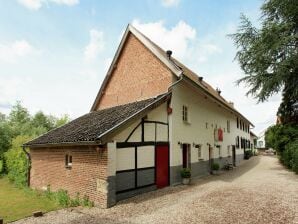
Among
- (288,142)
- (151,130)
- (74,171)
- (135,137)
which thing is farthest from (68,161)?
(288,142)

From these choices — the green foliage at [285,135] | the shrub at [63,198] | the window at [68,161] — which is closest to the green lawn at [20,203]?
the shrub at [63,198]

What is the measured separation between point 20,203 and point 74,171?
139 inches

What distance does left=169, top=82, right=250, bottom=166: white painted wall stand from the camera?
54.2 ft

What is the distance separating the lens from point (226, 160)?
26.8m

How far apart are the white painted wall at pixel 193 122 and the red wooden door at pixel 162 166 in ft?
1.85

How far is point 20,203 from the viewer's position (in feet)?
47.4

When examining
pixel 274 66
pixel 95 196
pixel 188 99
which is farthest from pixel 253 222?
pixel 274 66

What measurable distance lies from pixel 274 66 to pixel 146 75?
8496 millimetres

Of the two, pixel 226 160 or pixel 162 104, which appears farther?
pixel 226 160

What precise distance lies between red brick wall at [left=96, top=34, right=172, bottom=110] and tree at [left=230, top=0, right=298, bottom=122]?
6.69 meters

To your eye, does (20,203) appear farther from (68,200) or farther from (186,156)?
(186,156)

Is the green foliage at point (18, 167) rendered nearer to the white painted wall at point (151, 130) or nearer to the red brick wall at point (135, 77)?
the red brick wall at point (135, 77)

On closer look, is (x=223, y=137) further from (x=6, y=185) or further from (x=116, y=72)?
(x=6, y=185)

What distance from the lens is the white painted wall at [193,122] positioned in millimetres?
16516
